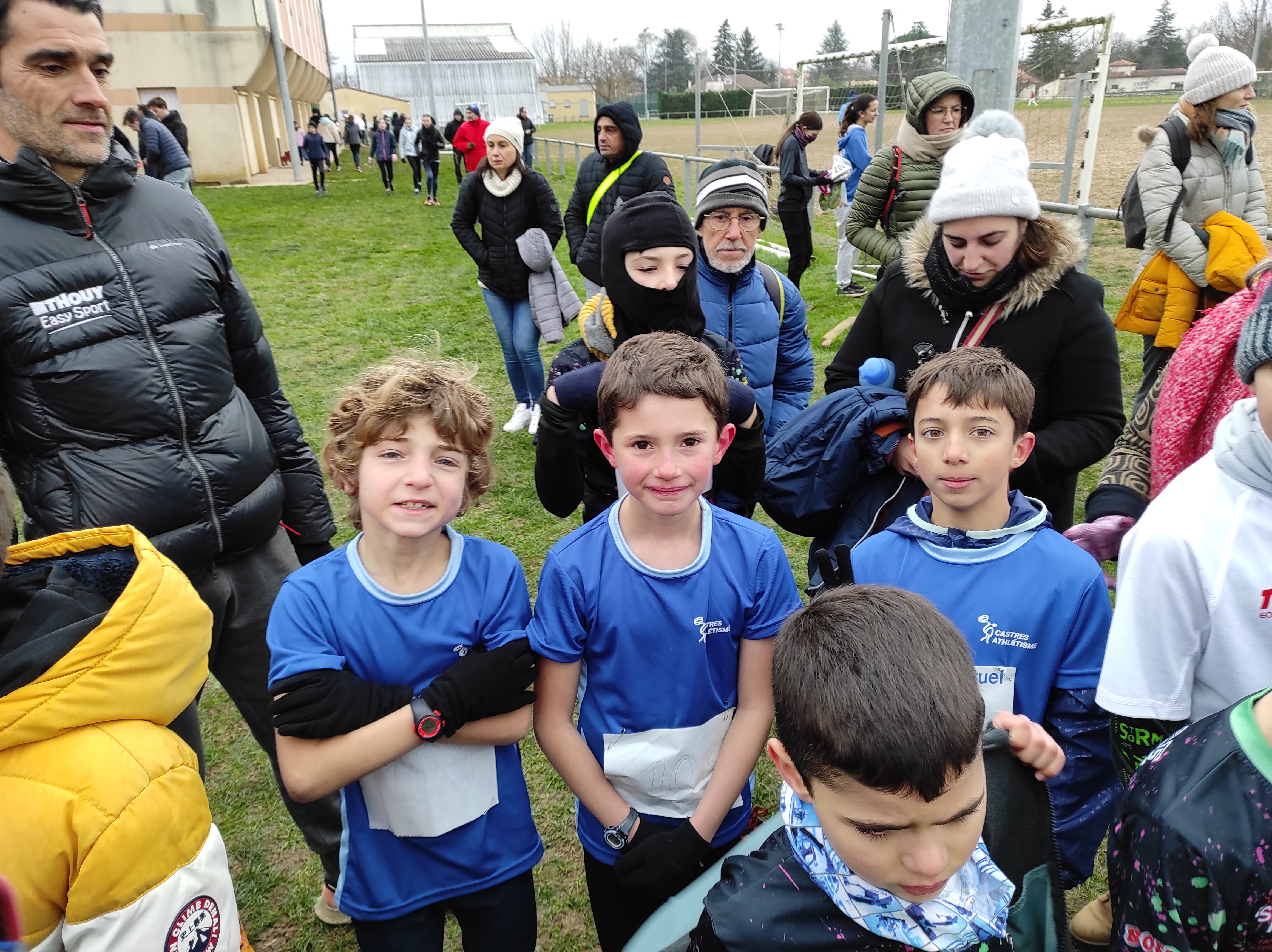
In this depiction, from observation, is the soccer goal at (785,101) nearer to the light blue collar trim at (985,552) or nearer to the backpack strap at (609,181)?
the backpack strap at (609,181)

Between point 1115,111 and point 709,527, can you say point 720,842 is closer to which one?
point 709,527

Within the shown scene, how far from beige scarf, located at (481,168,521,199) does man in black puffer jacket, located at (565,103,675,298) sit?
1.72 ft

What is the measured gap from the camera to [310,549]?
2.58 m

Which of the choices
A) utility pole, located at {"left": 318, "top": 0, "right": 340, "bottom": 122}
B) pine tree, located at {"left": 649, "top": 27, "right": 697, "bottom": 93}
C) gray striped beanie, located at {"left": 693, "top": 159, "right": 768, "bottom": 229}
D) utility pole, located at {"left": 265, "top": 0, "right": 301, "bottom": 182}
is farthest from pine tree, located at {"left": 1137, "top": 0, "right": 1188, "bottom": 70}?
pine tree, located at {"left": 649, "top": 27, "right": 697, "bottom": 93}

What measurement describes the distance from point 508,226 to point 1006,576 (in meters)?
4.61

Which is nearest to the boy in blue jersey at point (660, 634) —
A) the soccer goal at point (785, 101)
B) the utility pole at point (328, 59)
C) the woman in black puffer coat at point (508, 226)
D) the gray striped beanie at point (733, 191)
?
the gray striped beanie at point (733, 191)

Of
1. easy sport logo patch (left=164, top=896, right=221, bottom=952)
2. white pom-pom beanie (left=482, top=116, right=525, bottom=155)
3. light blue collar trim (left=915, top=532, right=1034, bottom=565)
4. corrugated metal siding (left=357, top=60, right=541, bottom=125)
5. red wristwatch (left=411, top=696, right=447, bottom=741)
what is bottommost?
easy sport logo patch (left=164, top=896, right=221, bottom=952)

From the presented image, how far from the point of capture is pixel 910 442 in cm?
217

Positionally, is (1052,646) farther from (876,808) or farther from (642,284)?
(642,284)

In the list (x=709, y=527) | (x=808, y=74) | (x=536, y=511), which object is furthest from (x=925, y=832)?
(x=808, y=74)

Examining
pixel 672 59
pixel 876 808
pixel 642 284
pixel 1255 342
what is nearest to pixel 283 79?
pixel 642 284

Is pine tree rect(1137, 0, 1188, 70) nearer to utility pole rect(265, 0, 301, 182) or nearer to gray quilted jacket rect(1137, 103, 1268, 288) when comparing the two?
gray quilted jacket rect(1137, 103, 1268, 288)

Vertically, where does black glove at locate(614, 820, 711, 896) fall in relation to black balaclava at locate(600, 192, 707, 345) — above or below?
below

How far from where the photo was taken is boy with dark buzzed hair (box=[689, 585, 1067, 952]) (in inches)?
44.7
